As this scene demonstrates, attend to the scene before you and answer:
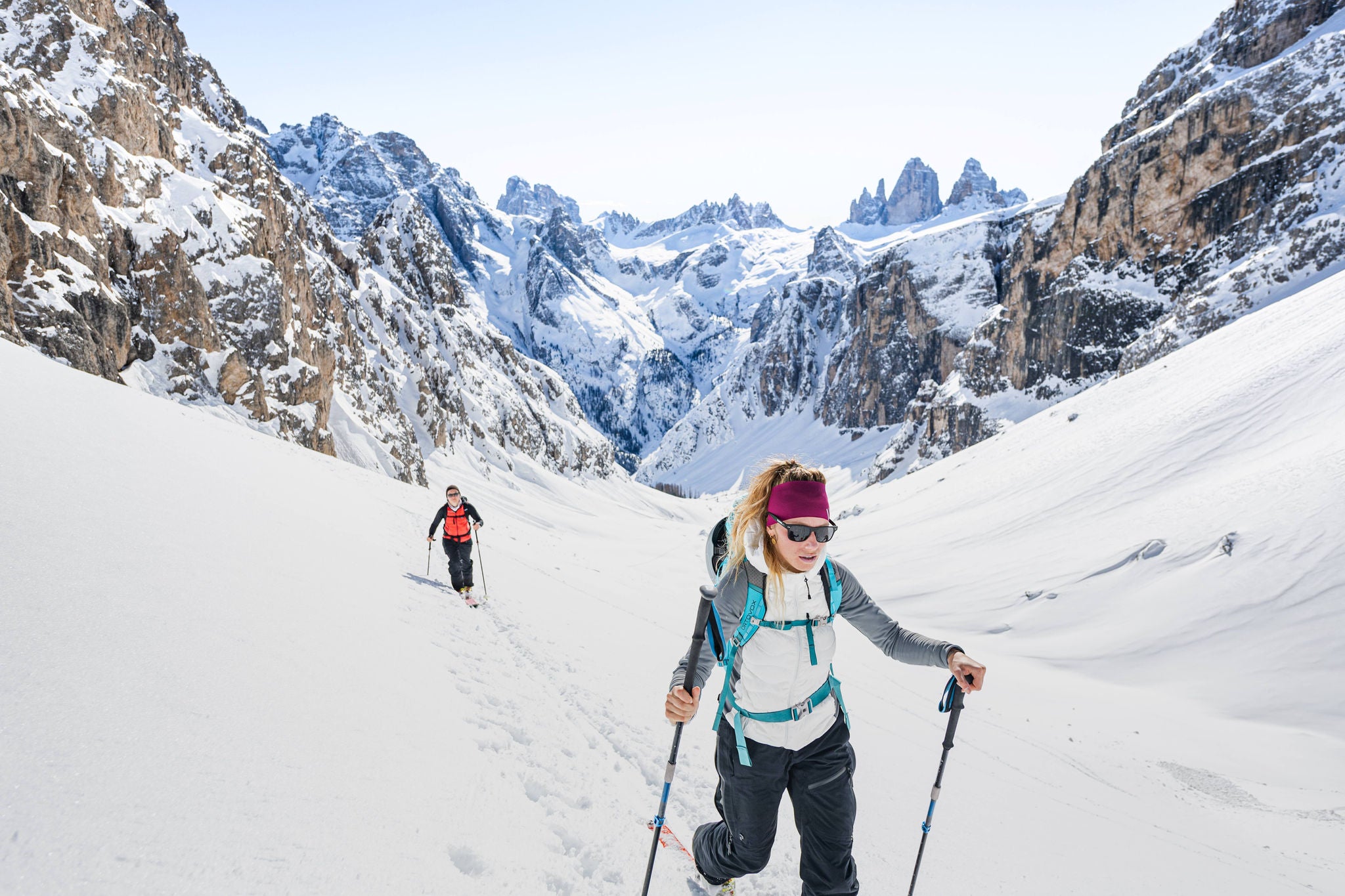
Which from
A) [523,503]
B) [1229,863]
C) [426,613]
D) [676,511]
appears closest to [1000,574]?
[1229,863]

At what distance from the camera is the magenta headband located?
12.2 ft

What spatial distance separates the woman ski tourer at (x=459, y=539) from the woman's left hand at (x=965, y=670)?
8.46 meters

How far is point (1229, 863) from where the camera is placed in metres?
6.35

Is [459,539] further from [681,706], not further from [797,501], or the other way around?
[797,501]

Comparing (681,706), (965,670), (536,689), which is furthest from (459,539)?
(965,670)

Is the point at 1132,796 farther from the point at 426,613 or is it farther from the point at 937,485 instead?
the point at 937,485

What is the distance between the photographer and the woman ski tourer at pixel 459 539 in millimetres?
11516

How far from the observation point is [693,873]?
14.6ft

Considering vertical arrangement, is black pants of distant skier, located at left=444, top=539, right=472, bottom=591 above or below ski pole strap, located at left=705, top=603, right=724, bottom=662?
below

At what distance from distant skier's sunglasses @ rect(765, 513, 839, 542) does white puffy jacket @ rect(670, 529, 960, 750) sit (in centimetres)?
14

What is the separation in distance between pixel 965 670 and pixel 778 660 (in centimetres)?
120

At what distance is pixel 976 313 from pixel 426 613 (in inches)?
5320

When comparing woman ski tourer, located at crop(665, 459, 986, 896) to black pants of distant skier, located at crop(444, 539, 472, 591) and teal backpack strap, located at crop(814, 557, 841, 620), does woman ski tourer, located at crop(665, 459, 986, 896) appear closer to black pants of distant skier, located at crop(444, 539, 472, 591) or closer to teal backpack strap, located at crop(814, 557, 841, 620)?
teal backpack strap, located at crop(814, 557, 841, 620)

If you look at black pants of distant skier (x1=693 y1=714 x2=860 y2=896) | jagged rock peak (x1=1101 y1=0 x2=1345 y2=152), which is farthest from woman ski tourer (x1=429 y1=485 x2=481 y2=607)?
jagged rock peak (x1=1101 y1=0 x2=1345 y2=152)
